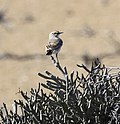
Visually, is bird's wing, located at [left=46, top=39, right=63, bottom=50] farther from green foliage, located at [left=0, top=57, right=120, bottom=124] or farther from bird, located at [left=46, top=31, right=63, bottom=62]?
green foliage, located at [left=0, top=57, right=120, bottom=124]

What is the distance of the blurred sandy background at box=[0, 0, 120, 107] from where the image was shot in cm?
1179

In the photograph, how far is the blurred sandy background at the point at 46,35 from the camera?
11789mm

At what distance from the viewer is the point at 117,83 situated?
129 inches

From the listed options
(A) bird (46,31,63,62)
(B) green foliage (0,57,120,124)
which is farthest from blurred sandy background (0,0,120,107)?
(B) green foliage (0,57,120,124)

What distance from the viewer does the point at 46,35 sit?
13.5 m

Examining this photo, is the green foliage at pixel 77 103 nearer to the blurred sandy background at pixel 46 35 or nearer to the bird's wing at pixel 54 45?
the bird's wing at pixel 54 45

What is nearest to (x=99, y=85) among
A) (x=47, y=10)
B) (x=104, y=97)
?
(x=104, y=97)

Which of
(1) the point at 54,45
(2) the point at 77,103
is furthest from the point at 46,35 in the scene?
(2) the point at 77,103

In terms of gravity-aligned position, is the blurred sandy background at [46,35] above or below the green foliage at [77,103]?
above

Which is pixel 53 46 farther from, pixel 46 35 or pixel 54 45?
pixel 46 35

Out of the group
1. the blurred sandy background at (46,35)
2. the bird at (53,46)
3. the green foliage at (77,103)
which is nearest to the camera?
the green foliage at (77,103)

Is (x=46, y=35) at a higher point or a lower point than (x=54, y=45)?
higher

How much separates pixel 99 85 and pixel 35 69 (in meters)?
8.67

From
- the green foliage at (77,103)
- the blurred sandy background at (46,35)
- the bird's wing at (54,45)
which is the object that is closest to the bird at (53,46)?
the bird's wing at (54,45)
